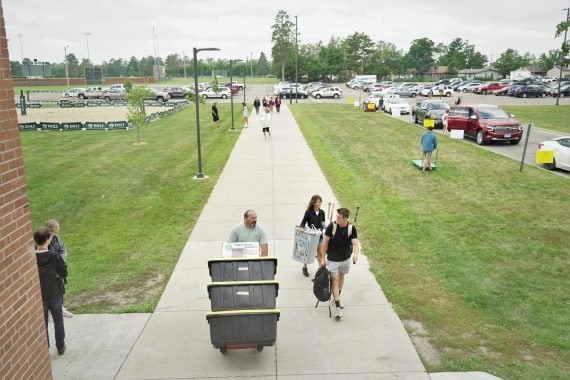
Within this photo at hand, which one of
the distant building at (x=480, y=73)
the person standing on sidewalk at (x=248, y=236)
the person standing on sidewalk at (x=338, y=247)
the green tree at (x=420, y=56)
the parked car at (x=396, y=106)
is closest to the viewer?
the person standing on sidewalk at (x=338, y=247)

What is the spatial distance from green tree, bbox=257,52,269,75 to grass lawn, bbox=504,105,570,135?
13391 centimetres

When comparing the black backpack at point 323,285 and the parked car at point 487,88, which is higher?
the parked car at point 487,88

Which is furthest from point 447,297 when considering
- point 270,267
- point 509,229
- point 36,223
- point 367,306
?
point 36,223

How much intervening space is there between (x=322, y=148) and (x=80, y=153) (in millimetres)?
10965

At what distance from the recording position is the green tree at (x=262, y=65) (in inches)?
6609

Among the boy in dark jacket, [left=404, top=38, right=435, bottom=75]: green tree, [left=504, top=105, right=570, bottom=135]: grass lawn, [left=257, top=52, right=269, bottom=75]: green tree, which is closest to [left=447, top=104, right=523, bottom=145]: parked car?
[left=504, top=105, right=570, bottom=135]: grass lawn

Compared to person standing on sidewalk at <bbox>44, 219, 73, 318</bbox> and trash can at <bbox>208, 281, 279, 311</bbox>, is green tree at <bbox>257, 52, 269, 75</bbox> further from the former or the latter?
trash can at <bbox>208, 281, 279, 311</bbox>

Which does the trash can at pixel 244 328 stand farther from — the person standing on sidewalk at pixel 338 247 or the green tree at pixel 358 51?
the green tree at pixel 358 51

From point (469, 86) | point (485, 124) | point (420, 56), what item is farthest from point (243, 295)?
point (420, 56)

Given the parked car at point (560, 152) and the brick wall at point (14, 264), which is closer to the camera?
the brick wall at point (14, 264)

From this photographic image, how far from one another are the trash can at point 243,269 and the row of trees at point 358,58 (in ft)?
318

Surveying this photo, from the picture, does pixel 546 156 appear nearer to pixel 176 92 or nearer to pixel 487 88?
pixel 176 92

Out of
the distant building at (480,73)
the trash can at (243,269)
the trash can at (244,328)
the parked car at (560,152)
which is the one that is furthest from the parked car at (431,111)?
→ the distant building at (480,73)

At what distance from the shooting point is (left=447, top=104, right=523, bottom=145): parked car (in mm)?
22359
